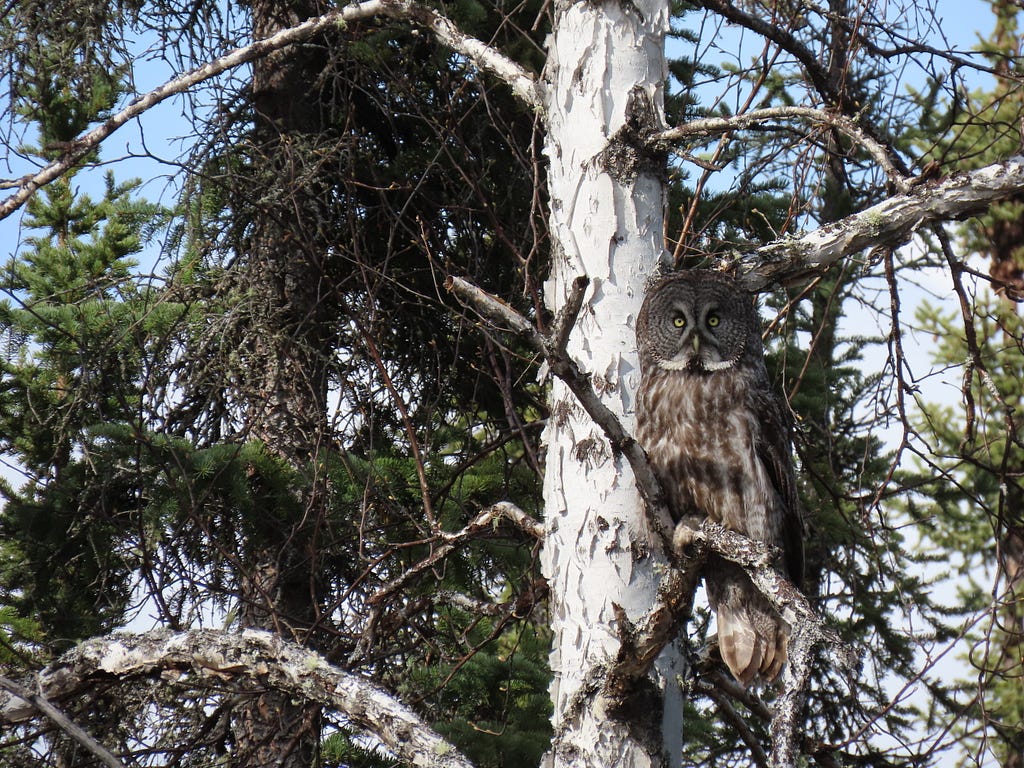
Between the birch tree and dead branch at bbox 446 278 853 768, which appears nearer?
dead branch at bbox 446 278 853 768

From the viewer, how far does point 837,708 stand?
491cm

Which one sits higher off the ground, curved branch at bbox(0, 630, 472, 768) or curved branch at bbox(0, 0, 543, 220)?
curved branch at bbox(0, 0, 543, 220)

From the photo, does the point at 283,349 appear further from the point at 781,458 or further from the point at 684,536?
the point at 684,536

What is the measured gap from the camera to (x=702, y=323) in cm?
333

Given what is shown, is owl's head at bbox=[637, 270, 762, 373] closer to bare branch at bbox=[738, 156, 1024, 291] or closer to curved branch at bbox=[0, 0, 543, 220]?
bare branch at bbox=[738, 156, 1024, 291]

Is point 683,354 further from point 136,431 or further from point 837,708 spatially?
point 837,708

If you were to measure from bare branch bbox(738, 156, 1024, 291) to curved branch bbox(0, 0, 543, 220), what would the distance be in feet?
2.68

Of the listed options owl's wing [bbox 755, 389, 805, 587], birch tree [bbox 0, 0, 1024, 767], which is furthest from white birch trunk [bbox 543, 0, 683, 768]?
owl's wing [bbox 755, 389, 805, 587]

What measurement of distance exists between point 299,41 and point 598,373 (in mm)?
1594

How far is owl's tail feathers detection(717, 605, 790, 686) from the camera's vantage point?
3.03m

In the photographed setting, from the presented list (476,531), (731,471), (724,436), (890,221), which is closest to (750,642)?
(731,471)

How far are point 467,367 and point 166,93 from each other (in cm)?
170

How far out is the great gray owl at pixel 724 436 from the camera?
10.1ft

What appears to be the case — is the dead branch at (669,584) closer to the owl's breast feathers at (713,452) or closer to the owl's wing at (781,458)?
the owl's breast feathers at (713,452)
